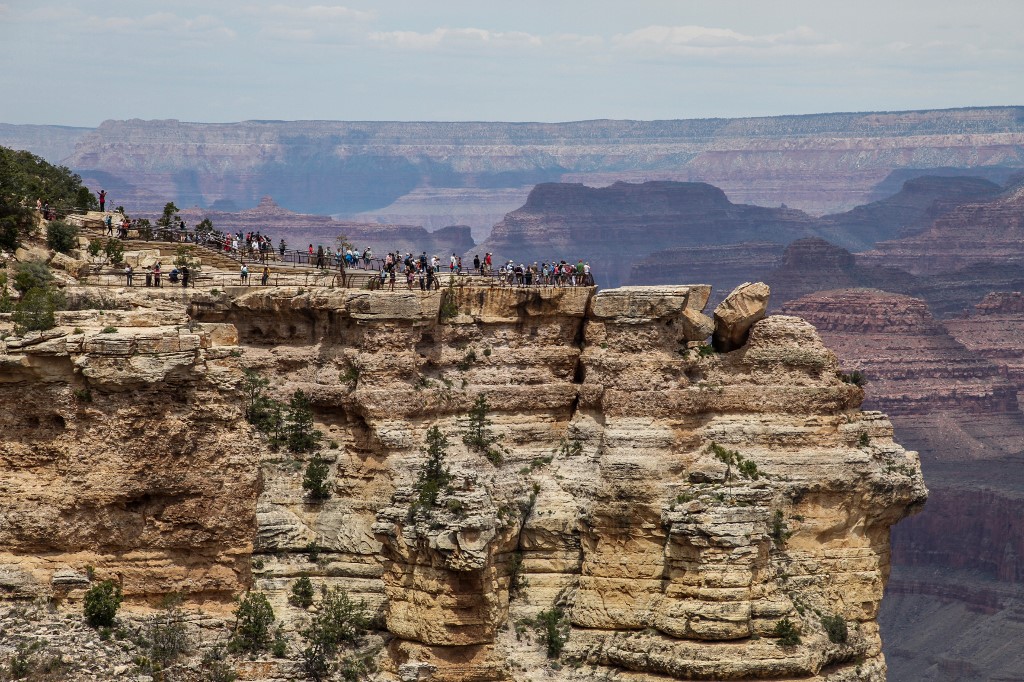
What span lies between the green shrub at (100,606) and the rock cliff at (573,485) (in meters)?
3.94

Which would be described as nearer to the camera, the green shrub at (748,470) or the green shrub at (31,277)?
the green shrub at (31,277)

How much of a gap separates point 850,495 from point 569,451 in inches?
373

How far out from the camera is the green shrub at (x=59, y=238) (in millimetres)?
75812

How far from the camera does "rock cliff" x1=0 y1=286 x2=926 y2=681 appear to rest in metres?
68.6

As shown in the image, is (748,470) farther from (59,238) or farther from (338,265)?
(59,238)

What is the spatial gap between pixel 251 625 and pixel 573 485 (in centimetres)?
1504

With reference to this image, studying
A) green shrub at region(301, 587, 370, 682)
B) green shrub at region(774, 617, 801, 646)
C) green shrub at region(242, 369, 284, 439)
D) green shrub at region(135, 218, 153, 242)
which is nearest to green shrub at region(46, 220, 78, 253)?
green shrub at region(135, 218, 153, 242)

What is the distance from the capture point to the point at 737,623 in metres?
68.9

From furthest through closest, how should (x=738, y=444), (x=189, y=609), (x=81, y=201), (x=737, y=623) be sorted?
(x=81, y=201) < (x=738, y=444) < (x=737, y=623) < (x=189, y=609)

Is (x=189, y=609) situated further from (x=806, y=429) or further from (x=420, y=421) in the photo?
(x=806, y=429)

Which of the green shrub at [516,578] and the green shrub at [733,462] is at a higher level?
the green shrub at [733,462]

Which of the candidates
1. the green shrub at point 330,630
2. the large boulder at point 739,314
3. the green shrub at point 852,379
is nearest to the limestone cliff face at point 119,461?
the green shrub at point 330,630

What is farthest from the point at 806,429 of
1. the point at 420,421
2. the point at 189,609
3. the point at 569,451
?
the point at 189,609

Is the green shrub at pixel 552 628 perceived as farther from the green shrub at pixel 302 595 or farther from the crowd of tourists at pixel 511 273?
the crowd of tourists at pixel 511 273
